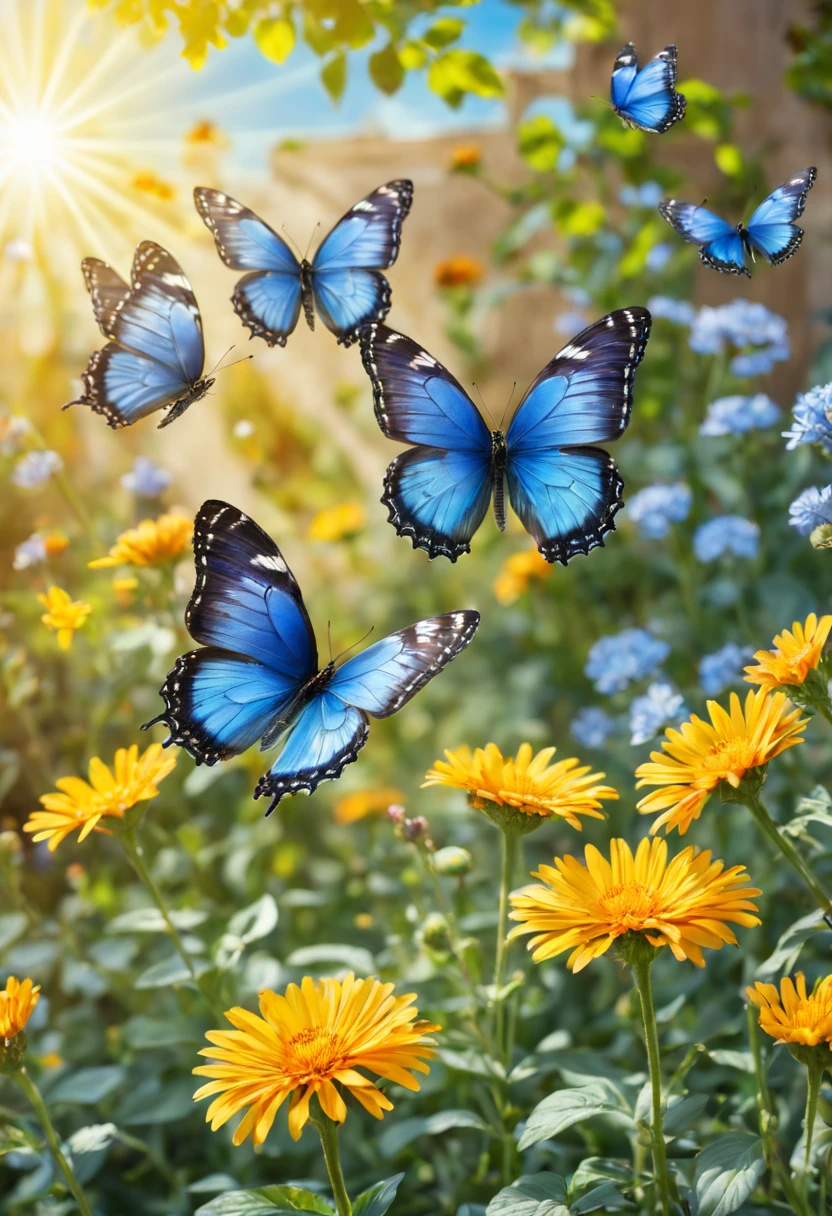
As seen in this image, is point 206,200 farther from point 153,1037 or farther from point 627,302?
point 627,302

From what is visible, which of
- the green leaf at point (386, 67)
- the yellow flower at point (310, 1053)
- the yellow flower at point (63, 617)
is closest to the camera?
the yellow flower at point (310, 1053)

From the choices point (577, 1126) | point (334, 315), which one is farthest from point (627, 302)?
point (577, 1126)

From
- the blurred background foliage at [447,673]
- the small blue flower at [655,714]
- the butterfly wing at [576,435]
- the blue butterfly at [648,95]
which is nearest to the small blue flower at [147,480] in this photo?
the blurred background foliage at [447,673]

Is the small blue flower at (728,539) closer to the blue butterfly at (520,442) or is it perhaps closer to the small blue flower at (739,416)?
the small blue flower at (739,416)

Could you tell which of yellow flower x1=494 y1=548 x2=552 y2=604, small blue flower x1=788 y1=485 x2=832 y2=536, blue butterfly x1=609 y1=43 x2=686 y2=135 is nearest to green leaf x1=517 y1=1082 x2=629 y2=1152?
small blue flower x1=788 y1=485 x2=832 y2=536

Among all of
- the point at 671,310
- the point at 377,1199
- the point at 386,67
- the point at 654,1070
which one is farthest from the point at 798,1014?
the point at 671,310

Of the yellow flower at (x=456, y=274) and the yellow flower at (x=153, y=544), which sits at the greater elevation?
the yellow flower at (x=456, y=274)
